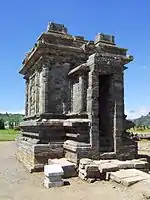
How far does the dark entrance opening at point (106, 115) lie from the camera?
1168 cm

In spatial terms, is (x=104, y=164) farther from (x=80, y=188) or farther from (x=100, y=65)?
(x=100, y=65)

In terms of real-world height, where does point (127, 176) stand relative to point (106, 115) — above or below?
below

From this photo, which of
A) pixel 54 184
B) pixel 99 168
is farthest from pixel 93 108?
pixel 54 184

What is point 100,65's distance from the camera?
1139 cm

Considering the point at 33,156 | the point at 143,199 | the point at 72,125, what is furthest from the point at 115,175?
the point at 33,156

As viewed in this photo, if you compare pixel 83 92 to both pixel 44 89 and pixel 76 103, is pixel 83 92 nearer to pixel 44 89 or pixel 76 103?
pixel 76 103

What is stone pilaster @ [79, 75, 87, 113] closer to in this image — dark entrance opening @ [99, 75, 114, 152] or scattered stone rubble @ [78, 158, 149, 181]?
dark entrance opening @ [99, 75, 114, 152]

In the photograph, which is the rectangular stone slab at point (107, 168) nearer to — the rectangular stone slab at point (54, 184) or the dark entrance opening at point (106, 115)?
the rectangular stone slab at point (54, 184)

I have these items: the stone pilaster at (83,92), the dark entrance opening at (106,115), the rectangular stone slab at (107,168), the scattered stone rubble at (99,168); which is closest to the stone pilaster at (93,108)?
the dark entrance opening at (106,115)

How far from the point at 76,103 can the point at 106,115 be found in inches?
63.3

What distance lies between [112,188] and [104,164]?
1489mm

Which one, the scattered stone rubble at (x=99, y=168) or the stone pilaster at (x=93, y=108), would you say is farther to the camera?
the stone pilaster at (x=93, y=108)

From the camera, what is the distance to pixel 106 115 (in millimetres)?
12281

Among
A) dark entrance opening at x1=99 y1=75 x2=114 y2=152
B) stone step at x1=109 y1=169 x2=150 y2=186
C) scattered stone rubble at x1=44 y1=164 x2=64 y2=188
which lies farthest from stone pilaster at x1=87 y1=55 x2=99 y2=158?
scattered stone rubble at x1=44 y1=164 x2=64 y2=188
